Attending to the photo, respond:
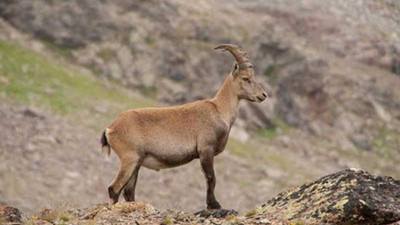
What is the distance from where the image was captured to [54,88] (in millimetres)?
65188

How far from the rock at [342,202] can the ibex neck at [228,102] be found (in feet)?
8.66

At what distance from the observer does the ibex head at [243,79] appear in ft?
55.1

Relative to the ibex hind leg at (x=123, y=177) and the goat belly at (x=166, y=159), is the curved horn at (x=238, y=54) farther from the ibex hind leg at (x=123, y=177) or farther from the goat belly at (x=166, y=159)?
the ibex hind leg at (x=123, y=177)

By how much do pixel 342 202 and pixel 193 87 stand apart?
67.0 m

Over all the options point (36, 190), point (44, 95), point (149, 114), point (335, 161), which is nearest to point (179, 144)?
point (149, 114)

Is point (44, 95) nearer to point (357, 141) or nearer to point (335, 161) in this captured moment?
point (335, 161)

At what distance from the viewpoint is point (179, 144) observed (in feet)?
49.8

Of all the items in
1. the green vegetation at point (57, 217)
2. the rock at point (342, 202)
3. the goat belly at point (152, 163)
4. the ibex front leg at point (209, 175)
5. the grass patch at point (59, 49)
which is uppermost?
the grass patch at point (59, 49)

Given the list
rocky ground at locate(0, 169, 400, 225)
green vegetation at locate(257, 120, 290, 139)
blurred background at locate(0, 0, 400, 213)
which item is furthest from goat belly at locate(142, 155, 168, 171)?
green vegetation at locate(257, 120, 290, 139)

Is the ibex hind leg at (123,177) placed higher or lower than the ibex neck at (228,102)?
lower

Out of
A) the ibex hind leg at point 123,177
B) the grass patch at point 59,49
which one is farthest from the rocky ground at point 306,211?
the grass patch at point 59,49

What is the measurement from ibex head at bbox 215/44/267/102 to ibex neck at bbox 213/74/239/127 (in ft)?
0.40

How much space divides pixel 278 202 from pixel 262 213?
0.43 meters

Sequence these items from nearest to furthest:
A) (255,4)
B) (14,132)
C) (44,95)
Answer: (14,132) < (44,95) < (255,4)
